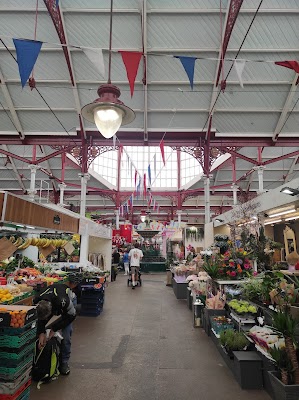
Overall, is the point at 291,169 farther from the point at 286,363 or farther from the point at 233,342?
the point at 286,363

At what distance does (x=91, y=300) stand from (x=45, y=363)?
3.26 meters

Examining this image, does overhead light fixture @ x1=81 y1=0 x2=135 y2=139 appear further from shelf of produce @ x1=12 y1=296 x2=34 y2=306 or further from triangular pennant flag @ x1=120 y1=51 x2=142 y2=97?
shelf of produce @ x1=12 y1=296 x2=34 y2=306

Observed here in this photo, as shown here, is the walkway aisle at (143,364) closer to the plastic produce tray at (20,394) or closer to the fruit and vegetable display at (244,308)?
the plastic produce tray at (20,394)

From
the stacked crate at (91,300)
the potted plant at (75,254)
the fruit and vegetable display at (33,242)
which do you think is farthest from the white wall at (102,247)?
the stacked crate at (91,300)

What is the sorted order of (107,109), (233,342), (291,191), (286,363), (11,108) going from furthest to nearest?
(11,108), (291,191), (233,342), (107,109), (286,363)

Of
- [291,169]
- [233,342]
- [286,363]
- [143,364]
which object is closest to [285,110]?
[291,169]

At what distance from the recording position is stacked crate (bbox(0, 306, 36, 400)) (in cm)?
261

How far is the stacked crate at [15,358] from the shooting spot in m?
2.61

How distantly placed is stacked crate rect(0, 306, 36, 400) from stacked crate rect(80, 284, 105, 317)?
385 centimetres

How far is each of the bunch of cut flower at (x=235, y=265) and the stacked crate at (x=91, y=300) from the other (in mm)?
3108

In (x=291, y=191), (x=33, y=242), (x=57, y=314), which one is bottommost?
(x=57, y=314)

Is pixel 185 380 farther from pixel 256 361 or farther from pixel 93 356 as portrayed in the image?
pixel 93 356

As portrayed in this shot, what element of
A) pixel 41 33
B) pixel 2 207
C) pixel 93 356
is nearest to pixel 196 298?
pixel 93 356

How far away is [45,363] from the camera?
3.45 metres
